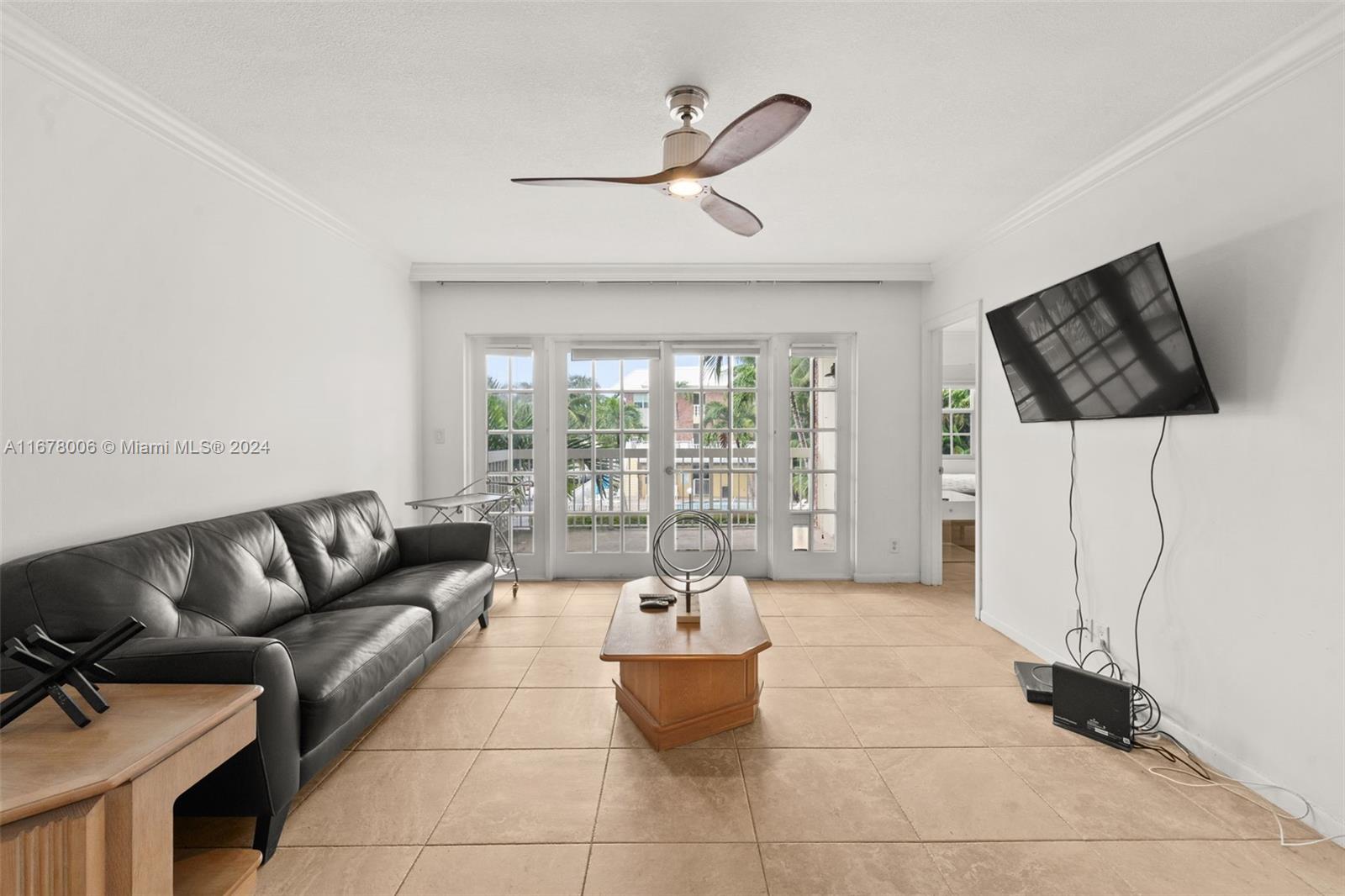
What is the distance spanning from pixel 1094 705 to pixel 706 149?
8.38 feet

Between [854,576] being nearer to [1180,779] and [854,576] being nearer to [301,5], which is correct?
[1180,779]

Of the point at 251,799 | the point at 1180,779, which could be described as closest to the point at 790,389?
the point at 1180,779

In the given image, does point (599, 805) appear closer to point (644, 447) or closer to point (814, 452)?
point (644, 447)

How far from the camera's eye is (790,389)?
480 cm

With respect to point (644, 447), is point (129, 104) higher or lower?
higher

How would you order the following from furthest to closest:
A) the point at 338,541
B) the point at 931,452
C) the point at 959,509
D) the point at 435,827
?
1. the point at 959,509
2. the point at 931,452
3. the point at 338,541
4. the point at 435,827

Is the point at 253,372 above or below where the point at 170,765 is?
above

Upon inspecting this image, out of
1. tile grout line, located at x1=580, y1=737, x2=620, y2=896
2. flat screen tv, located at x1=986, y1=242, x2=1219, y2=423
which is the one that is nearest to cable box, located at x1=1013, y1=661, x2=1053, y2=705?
flat screen tv, located at x1=986, y1=242, x2=1219, y2=423

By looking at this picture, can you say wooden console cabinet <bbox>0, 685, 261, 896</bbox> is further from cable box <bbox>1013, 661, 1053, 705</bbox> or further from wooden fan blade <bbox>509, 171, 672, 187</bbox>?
cable box <bbox>1013, 661, 1053, 705</bbox>

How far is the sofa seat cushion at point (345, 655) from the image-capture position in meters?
1.90

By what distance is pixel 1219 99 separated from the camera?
83.7 inches

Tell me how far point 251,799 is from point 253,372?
1919 mm

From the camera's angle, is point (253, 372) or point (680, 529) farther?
point (680, 529)

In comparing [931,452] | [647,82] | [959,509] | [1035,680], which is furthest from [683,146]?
[959,509]
